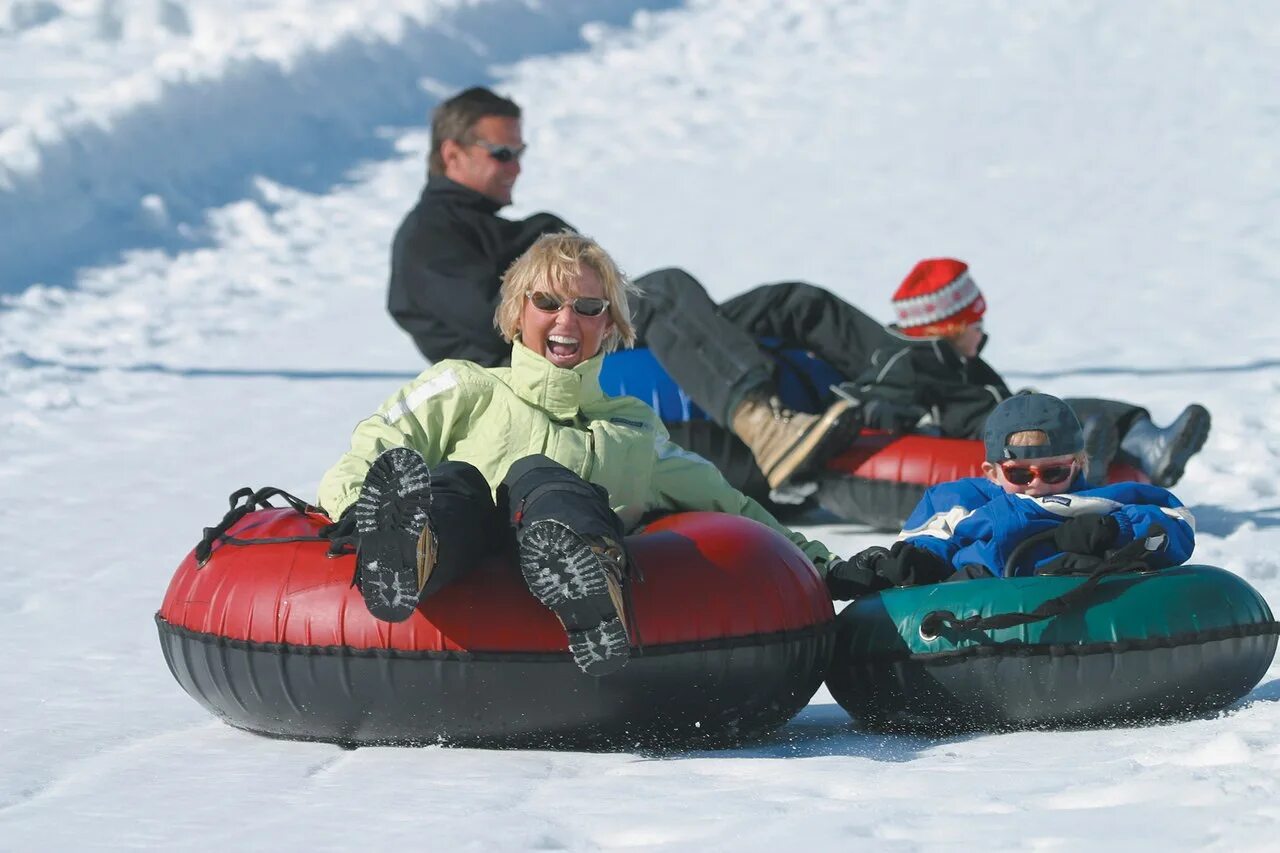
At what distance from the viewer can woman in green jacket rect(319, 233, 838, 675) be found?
300 cm

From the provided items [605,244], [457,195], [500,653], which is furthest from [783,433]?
[605,244]

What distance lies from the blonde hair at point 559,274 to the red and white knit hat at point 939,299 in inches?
91.9

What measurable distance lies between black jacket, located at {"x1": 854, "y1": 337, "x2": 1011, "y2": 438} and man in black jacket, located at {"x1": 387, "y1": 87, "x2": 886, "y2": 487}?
24 centimetres

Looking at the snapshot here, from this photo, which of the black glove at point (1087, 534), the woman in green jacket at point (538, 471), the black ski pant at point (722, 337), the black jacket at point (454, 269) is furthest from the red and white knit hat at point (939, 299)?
the black glove at point (1087, 534)

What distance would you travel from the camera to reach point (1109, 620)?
11.0ft

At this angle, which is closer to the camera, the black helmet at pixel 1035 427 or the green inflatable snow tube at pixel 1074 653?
the green inflatable snow tube at pixel 1074 653

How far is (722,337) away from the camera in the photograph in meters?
5.71

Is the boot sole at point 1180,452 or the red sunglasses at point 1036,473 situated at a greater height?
the boot sole at point 1180,452

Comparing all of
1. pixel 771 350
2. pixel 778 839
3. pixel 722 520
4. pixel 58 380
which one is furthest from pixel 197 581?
pixel 58 380

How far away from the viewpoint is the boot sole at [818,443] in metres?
5.64

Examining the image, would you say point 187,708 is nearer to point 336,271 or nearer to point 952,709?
point 952,709

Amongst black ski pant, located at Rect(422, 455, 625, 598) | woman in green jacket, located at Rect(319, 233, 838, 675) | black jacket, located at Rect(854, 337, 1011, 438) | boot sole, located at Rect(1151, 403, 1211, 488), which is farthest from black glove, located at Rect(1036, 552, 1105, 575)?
black jacket, located at Rect(854, 337, 1011, 438)

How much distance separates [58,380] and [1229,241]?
22.7ft

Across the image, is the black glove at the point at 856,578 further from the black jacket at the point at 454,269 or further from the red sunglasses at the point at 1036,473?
the black jacket at the point at 454,269
